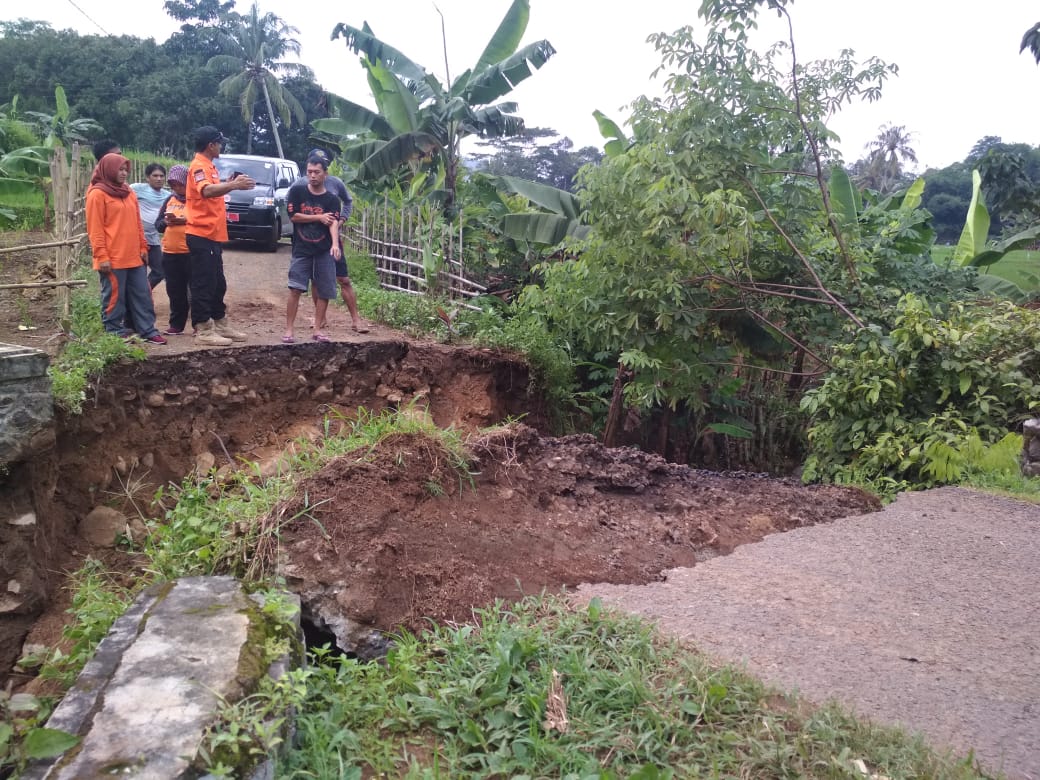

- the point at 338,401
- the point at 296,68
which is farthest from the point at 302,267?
the point at 296,68

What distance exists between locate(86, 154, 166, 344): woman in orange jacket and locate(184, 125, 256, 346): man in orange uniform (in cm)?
44

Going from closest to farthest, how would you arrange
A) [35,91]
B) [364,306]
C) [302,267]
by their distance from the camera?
[302,267] < [364,306] < [35,91]

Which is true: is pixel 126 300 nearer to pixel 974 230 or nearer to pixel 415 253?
pixel 415 253

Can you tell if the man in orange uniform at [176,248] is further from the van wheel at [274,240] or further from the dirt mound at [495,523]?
the van wheel at [274,240]

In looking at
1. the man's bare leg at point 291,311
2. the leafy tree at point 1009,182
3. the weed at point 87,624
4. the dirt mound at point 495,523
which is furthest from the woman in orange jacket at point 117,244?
the leafy tree at point 1009,182

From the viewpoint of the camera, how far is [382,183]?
48.4 feet

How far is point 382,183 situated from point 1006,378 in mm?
11282

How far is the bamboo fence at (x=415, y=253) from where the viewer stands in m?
10.6

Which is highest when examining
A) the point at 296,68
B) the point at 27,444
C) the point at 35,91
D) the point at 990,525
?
the point at 296,68

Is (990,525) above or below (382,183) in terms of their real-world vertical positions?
below

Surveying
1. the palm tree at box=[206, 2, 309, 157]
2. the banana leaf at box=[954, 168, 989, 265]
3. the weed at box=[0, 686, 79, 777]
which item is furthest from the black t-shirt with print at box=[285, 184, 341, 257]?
the palm tree at box=[206, 2, 309, 157]

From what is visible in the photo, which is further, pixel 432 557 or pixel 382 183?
pixel 382 183

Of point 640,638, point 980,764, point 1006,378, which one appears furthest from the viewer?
point 1006,378

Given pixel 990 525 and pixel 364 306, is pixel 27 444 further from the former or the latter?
pixel 990 525
